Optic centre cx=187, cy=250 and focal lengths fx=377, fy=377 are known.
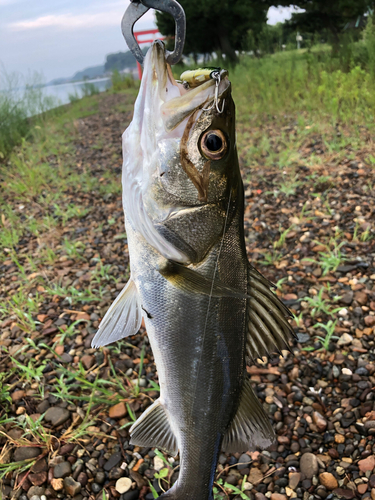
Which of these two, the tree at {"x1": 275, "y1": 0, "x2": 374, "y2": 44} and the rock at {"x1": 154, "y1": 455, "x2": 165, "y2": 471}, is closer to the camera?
the rock at {"x1": 154, "y1": 455, "x2": 165, "y2": 471}

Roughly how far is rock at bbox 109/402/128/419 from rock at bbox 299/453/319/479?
1090 millimetres

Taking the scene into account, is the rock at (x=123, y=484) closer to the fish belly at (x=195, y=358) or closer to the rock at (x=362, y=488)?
the fish belly at (x=195, y=358)

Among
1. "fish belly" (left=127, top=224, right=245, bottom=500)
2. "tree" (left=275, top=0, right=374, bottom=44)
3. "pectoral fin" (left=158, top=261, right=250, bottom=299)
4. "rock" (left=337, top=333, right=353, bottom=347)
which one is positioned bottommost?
"rock" (left=337, top=333, right=353, bottom=347)

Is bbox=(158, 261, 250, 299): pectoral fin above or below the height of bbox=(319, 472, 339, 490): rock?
above

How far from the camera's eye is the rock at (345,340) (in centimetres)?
277

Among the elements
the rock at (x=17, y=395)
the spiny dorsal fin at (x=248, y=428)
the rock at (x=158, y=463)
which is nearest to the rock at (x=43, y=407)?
the rock at (x=17, y=395)

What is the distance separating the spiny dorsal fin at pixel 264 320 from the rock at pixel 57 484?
1363 millimetres

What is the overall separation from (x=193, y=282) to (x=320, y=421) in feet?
4.93

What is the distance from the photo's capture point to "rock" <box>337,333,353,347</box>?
2.77m

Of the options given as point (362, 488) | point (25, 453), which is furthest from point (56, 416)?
point (362, 488)

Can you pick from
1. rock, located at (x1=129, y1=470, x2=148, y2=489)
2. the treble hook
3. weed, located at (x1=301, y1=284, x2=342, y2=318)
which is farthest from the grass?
the treble hook

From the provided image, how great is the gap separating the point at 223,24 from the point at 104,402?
17.4m

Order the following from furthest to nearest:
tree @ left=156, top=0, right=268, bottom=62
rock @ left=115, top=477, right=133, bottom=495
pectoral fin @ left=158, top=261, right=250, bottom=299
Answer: tree @ left=156, top=0, right=268, bottom=62, rock @ left=115, top=477, right=133, bottom=495, pectoral fin @ left=158, top=261, right=250, bottom=299

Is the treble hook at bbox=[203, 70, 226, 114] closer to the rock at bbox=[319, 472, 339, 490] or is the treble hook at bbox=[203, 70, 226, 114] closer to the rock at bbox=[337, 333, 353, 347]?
the rock at bbox=[319, 472, 339, 490]
